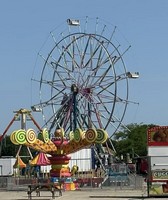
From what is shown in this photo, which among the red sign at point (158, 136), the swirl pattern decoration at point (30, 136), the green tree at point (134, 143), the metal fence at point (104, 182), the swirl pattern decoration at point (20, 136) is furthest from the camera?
the green tree at point (134, 143)

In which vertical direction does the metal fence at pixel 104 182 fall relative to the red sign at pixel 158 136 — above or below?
below

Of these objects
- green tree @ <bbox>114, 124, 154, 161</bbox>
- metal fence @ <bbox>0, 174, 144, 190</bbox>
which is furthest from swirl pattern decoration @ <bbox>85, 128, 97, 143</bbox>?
green tree @ <bbox>114, 124, 154, 161</bbox>

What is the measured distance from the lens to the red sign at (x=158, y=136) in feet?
97.7

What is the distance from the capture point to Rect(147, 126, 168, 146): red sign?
1172 inches

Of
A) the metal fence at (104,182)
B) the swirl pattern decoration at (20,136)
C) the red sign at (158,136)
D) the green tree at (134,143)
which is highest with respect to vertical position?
the green tree at (134,143)

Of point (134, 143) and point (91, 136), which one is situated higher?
point (134, 143)

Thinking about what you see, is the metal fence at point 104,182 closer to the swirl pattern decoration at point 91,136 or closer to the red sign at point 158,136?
the swirl pattern decoration at point 91,136

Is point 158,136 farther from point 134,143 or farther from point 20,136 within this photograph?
point 134,143

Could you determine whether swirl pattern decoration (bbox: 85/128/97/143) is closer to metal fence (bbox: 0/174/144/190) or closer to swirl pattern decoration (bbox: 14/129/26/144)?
metal fence (bbox: 0/174/144/190)

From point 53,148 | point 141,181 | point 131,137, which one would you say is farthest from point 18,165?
point 131,137

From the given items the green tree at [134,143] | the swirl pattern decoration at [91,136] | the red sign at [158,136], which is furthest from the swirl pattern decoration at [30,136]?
the green tree at [134,143]

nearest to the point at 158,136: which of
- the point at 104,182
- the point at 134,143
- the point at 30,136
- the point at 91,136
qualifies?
the point at 91,136

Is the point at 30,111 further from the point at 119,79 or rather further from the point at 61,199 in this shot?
the point at 61,199

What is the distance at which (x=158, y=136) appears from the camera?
29.9m
